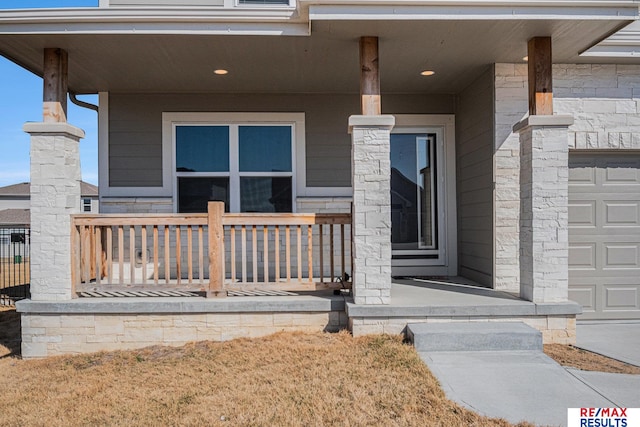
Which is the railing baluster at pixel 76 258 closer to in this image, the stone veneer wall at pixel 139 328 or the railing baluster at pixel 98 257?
the railing baluster at pixel 98 257

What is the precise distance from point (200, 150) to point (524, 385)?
17.3 ft

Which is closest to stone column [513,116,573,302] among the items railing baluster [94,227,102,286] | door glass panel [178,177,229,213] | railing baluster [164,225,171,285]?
railing baluster [164,225,171,285]

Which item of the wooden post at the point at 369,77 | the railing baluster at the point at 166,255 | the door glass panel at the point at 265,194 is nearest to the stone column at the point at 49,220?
the railing baluster at the point at 166,255

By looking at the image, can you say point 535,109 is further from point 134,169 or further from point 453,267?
point 134,169

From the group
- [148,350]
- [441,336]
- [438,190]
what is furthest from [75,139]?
[438,190]

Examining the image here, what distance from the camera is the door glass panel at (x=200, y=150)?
6.69 metres

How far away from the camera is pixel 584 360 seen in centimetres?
402

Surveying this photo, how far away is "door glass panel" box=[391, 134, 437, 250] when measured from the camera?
22.5 feet

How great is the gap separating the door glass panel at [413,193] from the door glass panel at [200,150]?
2599 mm

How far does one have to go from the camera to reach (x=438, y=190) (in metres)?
6.86

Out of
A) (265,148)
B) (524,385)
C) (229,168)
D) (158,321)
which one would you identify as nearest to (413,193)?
(265,148)

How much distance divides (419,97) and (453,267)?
2667mm

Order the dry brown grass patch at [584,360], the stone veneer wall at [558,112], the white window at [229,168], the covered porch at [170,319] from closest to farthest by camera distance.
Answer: the dry brown grass patch at [584,360] < the covered porch at [170,319] < the stone veneer wall at [558,112] < the white window at [229,168]

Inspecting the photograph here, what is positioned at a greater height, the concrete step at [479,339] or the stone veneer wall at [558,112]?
the stone veneer wall at [558,112]
